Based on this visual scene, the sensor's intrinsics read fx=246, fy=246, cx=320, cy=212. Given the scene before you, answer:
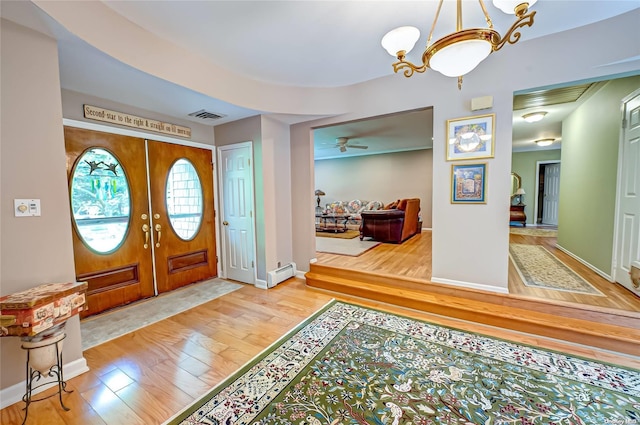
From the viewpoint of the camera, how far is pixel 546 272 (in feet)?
11.6

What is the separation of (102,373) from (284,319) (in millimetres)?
1553

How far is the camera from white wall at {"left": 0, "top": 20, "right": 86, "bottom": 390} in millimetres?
1650

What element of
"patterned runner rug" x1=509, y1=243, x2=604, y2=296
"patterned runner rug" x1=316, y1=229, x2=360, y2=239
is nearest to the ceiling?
"patterned runner rug" x1=509, y1=243, x2=604, y2=296

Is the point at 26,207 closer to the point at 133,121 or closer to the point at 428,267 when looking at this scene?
the point at 133,121

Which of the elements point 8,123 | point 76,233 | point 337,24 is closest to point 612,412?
point 337,24

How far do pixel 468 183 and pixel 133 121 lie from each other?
416 centimetres

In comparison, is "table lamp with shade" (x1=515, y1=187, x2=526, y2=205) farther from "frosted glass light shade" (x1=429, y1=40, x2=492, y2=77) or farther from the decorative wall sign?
the decorative wall sign

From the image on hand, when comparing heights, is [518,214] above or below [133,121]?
below

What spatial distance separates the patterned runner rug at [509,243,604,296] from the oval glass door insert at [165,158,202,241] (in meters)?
4.69

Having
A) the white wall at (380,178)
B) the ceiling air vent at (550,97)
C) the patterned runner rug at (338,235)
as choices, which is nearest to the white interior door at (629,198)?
the ceiling air vent at (550,97)

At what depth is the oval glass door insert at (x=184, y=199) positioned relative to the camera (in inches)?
141

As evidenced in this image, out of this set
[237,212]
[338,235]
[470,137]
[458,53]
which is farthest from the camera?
[338,235]

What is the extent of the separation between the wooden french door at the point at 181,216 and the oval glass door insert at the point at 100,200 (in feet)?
1.17

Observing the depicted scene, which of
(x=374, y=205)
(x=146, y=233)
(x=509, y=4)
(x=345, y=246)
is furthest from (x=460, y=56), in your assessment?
(x=374, y=205)
